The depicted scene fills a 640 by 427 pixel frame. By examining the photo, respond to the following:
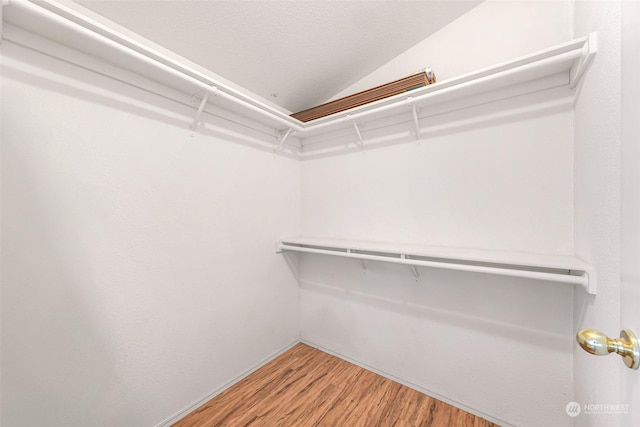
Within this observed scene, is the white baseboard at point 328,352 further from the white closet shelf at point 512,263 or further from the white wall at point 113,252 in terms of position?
the white closet shelf at point 512,263

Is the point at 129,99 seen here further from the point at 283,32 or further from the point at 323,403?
the point at 323,403

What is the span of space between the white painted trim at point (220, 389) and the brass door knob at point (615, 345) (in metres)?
1.94

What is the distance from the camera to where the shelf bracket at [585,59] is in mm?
932

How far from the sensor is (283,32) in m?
1.44

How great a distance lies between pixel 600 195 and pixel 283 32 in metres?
1.77

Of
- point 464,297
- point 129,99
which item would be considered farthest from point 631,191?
point 129,99

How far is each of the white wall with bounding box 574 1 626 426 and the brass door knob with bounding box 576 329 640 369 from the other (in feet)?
1.10

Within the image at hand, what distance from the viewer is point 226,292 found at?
1669 mm

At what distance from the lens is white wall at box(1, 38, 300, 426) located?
0.95 metres

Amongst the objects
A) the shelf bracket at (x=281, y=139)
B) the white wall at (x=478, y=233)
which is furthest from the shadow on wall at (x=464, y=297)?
the shelf bracket at (x=281, y=139)

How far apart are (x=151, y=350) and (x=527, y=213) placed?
89.3 inches

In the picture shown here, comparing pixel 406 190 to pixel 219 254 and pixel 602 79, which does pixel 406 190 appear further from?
pixel 219 254

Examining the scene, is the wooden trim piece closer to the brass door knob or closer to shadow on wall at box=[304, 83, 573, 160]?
shadow on wall at box=[304, 83, 573, 160]

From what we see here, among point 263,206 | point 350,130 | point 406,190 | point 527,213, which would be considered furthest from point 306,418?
point 350,130
